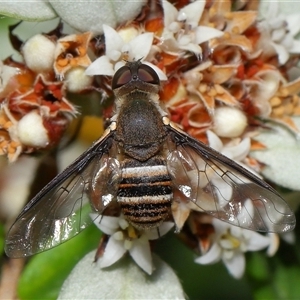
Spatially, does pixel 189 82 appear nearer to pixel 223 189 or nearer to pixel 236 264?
pixel 223 189

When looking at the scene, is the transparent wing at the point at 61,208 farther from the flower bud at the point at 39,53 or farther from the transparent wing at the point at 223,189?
the flower bud at the point at 39,53

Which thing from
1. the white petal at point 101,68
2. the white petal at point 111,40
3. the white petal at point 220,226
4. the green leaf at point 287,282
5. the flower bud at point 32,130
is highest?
the white petal at point 111,40

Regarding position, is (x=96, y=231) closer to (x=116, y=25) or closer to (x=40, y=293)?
(x=40, y=293)


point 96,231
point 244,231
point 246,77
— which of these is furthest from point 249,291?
point 246,77

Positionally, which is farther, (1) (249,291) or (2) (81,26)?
(1) (249,291)

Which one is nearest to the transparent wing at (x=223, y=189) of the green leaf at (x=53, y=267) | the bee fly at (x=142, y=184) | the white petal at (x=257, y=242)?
the bee fly at (x=142, y=184)

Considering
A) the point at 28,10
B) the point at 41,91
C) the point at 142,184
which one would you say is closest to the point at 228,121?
the point at 142,184
